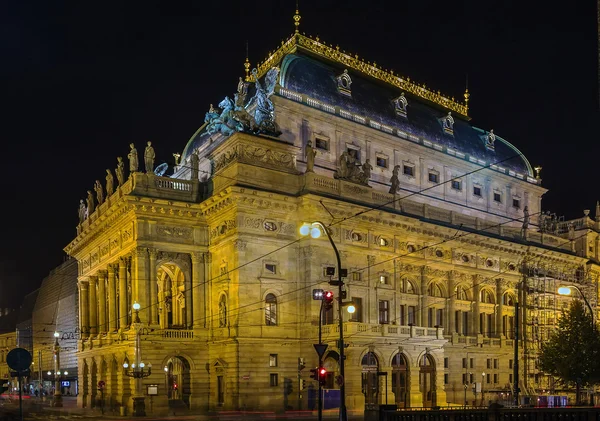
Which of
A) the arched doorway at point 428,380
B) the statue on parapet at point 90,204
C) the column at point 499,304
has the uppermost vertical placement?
the statue on parapet at point 90,204

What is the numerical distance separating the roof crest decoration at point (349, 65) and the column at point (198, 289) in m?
19.9

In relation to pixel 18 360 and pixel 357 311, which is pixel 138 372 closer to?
pixel 357 311

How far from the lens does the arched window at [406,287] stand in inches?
2138

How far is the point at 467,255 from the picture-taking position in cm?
5984

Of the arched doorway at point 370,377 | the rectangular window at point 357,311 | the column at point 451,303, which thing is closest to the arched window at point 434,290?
the column at point 451,303

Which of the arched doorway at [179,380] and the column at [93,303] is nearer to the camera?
the arched doorway at [179,380]

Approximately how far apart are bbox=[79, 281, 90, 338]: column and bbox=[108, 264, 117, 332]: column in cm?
613

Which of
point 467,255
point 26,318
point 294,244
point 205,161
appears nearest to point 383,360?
point 294,244

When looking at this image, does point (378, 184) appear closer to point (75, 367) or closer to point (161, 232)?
point (161, 232)

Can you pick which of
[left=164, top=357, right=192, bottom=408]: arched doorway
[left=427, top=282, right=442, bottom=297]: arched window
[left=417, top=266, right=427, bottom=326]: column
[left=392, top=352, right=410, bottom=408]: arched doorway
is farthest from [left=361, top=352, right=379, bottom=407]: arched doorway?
[left=164, top=357, right=192, bottom=408]: arched doorway

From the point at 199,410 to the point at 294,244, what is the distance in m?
13.2

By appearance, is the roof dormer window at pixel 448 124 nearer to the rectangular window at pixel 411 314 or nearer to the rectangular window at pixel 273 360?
the rectangular window at pixel 411 314

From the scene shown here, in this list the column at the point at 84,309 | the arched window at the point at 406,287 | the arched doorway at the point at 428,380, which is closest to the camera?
the arched doorway at the point at 428,380

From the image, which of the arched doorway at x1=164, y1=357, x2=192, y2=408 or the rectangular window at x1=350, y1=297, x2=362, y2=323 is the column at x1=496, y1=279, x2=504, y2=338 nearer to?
the rectangular window at x1=350, y1=297, x2=362, y2=323
